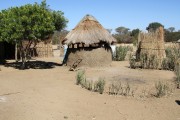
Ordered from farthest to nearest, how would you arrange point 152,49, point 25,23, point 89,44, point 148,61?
point 89,44 < point 152,49 < point 148,61 < point 25,23

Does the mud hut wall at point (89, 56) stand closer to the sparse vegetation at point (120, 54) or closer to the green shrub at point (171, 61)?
the green shrub at point (171, 61)

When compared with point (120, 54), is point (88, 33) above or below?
above

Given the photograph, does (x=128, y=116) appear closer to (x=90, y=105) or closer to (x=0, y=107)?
(x=90, y=105)

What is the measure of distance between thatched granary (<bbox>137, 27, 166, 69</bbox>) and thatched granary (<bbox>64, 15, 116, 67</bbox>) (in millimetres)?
2251

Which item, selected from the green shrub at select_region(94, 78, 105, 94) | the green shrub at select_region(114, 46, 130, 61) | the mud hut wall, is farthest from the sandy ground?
the green shrub at select_region(114, 46, 130, 61)

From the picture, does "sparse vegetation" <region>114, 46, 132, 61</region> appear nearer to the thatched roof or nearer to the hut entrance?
the thatched roof

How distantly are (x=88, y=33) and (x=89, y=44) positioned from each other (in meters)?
0.79

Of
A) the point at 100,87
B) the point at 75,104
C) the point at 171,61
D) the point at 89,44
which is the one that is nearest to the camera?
the point at 75,104

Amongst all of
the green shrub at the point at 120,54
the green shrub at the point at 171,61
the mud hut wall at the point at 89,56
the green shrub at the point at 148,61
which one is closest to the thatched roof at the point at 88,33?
the mud hut wall at the point at 89,56

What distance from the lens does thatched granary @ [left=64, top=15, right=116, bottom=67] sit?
1916cm

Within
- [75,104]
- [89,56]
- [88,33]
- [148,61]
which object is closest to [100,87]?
[75,104]

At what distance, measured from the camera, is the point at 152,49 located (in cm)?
1877

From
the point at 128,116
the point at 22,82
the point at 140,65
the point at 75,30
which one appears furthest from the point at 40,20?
the point at 128,116

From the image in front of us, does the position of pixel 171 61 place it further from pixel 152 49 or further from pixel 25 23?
pixel 25 23
